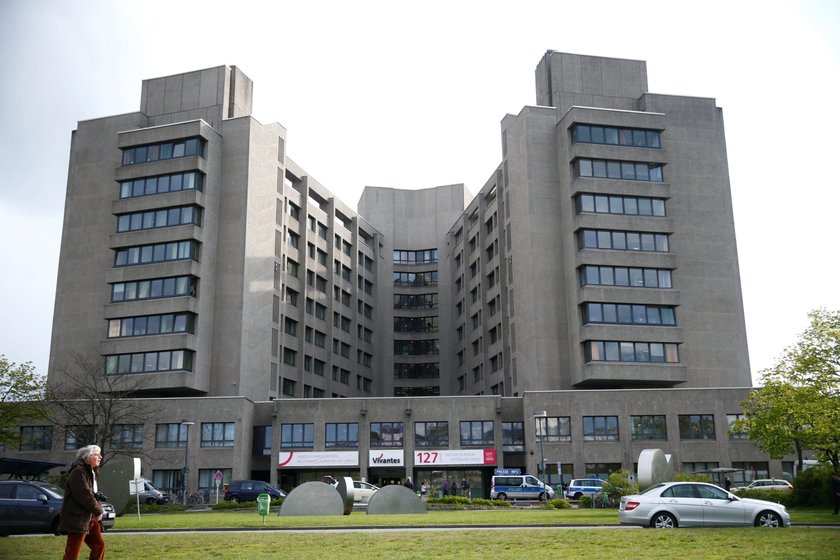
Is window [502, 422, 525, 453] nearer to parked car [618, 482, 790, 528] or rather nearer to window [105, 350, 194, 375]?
window [105, 350, 194, 375]

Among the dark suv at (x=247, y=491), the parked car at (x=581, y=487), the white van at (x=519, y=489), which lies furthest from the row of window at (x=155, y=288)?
the parked car at (x=581, y=487)

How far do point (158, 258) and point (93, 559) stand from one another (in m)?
66.5

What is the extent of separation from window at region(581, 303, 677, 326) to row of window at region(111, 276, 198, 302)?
36690 mm

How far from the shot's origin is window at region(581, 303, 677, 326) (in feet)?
244

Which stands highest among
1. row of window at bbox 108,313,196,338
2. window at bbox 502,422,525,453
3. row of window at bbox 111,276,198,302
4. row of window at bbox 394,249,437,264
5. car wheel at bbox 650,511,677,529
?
row of window at bbox 394,249,437,264

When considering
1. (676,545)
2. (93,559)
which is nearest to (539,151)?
(676,545)

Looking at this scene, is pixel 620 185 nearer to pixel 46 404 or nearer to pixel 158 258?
pixel 158 258

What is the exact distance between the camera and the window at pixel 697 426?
2726 inches

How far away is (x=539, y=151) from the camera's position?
3201 inches

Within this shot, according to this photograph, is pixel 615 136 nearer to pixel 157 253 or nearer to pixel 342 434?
pixel 342 434

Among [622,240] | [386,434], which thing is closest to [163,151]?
[386,434]

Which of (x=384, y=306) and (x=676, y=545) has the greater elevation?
(x=384, y=306)

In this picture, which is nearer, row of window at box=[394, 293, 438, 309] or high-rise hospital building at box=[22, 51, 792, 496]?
high-rise hospital building at box=[22, 51, 792, 496]

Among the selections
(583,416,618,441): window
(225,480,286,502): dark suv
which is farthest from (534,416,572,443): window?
(225,480,286,502): dark suv
